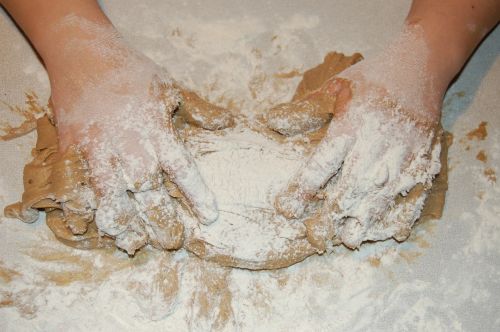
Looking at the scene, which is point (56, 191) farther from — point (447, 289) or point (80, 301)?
point (447, 289)

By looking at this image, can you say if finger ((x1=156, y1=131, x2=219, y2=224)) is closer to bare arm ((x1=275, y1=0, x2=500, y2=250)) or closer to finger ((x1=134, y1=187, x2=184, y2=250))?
finger ((x1=134, y1=187, x2=184, y2=250))

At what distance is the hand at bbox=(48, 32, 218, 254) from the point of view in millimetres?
1292

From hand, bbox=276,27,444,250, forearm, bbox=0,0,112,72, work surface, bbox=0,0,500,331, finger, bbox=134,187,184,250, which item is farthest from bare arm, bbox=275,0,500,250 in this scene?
forearm, bbox=0,0,112,72

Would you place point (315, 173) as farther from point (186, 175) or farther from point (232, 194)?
point (186, 175)

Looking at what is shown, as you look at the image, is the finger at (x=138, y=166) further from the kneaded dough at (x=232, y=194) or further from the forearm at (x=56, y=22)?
the forearm at (x=56, y=22)

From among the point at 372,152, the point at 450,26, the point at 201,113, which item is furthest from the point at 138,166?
the point at 450,26

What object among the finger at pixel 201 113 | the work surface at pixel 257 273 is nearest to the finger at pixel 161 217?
the work surface at pixel 257 273

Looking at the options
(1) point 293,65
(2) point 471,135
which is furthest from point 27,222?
(2) point 471,135

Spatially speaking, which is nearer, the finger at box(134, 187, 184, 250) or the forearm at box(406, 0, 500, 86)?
the finger at box(134, 187, 184, 250)

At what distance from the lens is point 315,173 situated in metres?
1.36

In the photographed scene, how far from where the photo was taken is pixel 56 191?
129cm

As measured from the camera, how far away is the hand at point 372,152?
4.42 feet

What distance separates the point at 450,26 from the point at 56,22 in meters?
1.23

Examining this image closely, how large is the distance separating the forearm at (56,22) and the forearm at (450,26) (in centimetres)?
101
